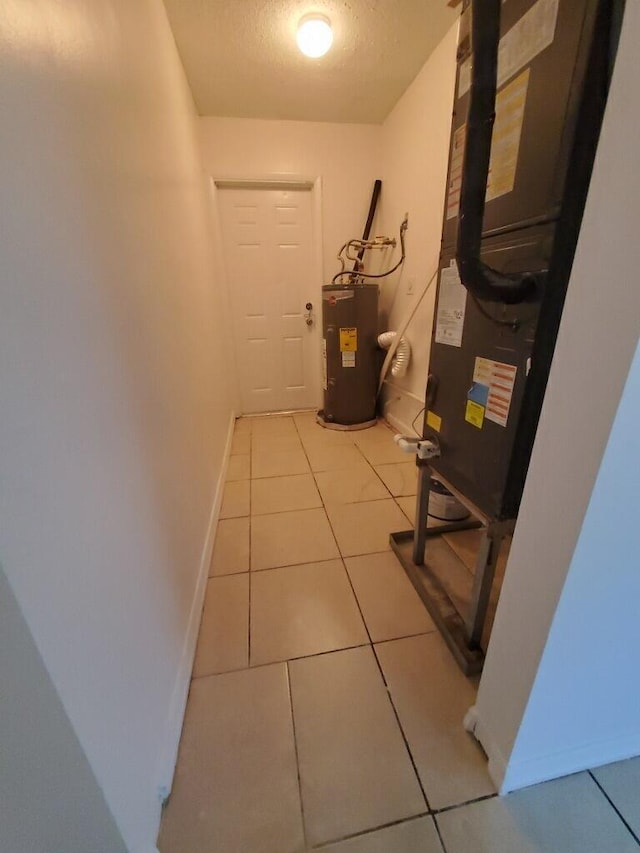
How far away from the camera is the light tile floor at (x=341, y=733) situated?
28.6 inches

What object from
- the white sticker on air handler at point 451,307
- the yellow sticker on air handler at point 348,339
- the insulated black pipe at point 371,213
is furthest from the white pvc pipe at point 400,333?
the white sticker on air handler at point 451,307

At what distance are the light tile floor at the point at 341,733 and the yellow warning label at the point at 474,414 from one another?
2.45 ft

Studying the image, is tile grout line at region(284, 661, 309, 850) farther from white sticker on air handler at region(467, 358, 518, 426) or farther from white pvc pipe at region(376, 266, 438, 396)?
white pvc pipe at region(376, 266, 438, 396)

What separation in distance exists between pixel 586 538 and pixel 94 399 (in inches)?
34.1

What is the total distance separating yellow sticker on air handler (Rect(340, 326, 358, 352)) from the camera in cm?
265

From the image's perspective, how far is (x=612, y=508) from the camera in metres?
0.52

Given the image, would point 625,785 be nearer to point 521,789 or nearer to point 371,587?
point 521,789

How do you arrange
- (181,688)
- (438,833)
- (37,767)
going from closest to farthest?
1. (37,767)
2. (438,833)
3. (181,688)

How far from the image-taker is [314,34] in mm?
1709

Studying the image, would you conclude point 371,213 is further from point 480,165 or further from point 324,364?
point 480,165

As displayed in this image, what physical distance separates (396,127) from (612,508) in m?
3.04

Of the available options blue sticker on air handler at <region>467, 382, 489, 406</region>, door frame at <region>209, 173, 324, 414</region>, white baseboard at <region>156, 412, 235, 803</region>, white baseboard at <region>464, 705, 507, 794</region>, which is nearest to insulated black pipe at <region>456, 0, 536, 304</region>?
blue sticker on air handler at <region>467, 382, 489, 406</region>

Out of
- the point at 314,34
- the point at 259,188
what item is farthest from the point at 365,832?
the point at 259,188

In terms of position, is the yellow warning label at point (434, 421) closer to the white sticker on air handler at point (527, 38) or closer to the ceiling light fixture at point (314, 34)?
the white sticker on air handler at point (527, 38)
